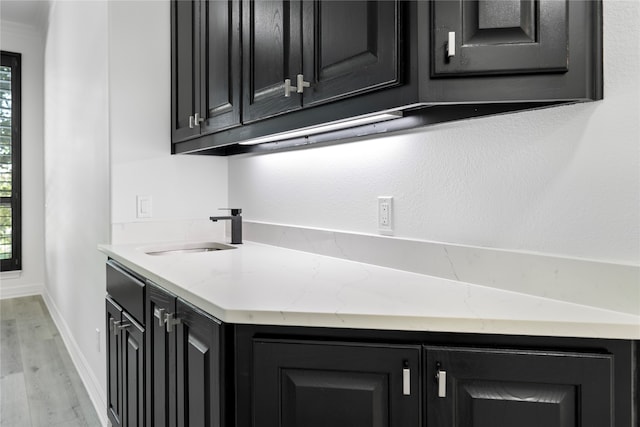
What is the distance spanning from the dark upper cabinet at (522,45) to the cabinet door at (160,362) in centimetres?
103

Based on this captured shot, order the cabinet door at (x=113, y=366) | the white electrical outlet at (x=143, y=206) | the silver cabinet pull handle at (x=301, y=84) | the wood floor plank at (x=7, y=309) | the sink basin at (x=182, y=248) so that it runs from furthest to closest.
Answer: the wood floor plank at (x=7, y=309) → the white electrical outlet at (x=143, y=206) → the sink basin at (x=182, y=248) → the cabinet door at (x=113, y=366) → the silver cabinet pull handle at (x=301, y=84)

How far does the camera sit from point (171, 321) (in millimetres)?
1368

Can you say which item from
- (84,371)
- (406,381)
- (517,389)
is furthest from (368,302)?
(84,371)

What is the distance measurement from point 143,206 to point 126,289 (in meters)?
0.58

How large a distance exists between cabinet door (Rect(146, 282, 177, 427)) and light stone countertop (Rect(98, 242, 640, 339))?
6cm

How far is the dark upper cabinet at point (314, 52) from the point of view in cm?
109

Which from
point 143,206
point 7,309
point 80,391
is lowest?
point 80,391

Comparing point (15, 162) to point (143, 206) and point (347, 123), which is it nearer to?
point (143, 206)

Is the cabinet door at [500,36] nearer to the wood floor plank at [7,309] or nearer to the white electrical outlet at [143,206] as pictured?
the white electrical outlet at [143,206]

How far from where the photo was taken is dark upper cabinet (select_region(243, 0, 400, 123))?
1088 millimetres

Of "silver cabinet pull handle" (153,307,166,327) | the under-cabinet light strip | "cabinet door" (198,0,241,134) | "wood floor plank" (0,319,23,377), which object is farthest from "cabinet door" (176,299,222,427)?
"wood floor plank" (0,319,23,377)

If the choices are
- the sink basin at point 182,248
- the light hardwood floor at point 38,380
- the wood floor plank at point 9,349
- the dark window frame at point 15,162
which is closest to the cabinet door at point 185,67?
the sink basin at point 182,248

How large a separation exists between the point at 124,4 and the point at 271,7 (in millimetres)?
1119

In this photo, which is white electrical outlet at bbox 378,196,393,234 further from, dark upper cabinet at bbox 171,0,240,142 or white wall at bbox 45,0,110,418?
white wall at bbox 45,0,110,418
